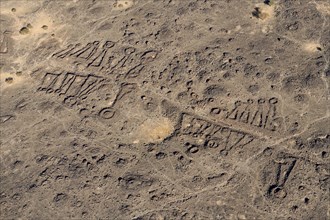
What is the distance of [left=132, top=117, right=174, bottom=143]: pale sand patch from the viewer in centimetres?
1859

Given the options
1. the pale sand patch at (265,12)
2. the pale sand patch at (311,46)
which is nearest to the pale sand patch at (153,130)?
the pale sand patch at (311,46)

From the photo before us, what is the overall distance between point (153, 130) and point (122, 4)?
31.0ft

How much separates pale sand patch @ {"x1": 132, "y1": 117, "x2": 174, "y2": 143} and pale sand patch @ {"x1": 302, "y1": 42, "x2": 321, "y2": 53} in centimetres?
778

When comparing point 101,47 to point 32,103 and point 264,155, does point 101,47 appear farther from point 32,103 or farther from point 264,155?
point 264,155

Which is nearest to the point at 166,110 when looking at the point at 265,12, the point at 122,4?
the point at 265,12

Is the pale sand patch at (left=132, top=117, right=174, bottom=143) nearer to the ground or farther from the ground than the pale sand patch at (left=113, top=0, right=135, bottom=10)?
nearer to the ground

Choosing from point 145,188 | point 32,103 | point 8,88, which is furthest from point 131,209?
point 8,88

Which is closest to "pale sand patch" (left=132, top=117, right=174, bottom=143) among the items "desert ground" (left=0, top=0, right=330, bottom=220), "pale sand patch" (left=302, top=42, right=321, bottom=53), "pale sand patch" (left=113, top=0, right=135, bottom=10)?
"desert ground" (left=0, top=0, right=330, bottom=220)

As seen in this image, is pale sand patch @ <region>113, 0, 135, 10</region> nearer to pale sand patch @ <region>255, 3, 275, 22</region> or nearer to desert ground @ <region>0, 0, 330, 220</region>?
desert ground @ <region>0, 0, 330, 220</region>

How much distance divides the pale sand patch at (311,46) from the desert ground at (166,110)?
0.08m

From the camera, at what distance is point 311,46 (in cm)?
2162

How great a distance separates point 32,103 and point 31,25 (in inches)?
232

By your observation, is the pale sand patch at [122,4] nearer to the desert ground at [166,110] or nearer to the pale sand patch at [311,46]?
the desert ground at [166,110]

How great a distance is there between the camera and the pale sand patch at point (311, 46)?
2143cm
